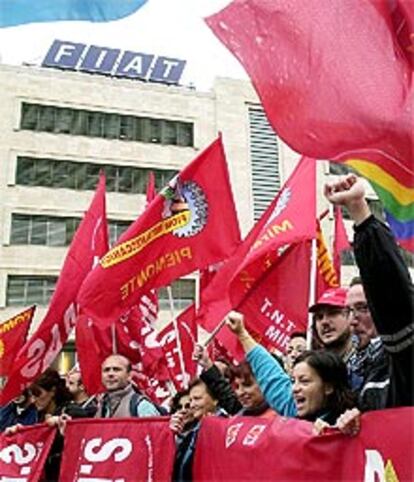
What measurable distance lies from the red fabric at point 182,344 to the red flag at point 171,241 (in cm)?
142

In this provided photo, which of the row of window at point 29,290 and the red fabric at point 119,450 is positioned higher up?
the row of window at point 29,290

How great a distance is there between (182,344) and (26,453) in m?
2.91

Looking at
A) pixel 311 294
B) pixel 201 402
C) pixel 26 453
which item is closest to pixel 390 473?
pixel 201 402

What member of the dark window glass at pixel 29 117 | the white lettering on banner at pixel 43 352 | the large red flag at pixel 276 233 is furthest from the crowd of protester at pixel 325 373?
the dark window glass at pixel 29 117

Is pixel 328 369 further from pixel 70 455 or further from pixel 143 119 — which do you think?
pixel 143 119

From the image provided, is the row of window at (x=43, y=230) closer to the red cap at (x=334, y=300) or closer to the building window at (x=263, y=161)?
the building window at (x=263, y=161)

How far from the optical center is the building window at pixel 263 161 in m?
26.7

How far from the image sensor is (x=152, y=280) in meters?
4.80

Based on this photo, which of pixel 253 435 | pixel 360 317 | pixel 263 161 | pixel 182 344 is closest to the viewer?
pixel 253 435

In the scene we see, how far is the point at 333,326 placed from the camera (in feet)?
10.7

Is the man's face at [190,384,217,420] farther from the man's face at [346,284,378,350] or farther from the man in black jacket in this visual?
the man in black jacket

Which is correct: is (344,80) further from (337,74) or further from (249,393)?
(249,393)

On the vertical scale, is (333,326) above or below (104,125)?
below

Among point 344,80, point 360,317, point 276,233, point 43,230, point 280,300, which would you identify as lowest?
point 360,317
